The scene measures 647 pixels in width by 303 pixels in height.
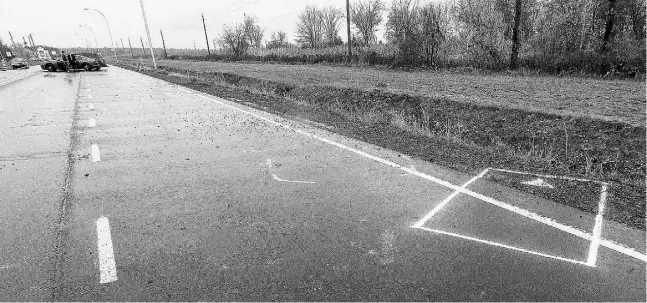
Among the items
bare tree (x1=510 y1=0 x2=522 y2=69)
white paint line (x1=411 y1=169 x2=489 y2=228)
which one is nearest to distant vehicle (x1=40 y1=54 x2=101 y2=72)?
bare tree (x1=510 y1=0 x2=522 y2=69)

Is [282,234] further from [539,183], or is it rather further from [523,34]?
[523,34]

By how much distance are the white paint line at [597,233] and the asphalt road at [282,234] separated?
55 mm

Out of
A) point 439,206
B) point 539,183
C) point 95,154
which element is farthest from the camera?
point 95,154

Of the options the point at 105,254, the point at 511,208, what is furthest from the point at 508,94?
the point at 105,254

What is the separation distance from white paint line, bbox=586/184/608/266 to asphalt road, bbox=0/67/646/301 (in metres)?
0.06

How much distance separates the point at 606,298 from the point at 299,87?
16.6 metres

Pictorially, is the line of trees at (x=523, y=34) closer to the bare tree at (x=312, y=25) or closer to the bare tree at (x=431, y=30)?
the bare tree at (x=431, y=30)

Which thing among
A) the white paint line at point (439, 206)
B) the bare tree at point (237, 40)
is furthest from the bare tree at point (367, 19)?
the white paint line at point (439, 206)

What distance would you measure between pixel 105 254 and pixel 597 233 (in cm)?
514

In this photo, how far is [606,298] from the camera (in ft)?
10.5

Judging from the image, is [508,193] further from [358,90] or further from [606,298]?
[358,90]

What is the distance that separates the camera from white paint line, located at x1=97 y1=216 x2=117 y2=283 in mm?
3573

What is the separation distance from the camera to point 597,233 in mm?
4242

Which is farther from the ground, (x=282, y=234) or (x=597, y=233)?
(x=282, y=234)
